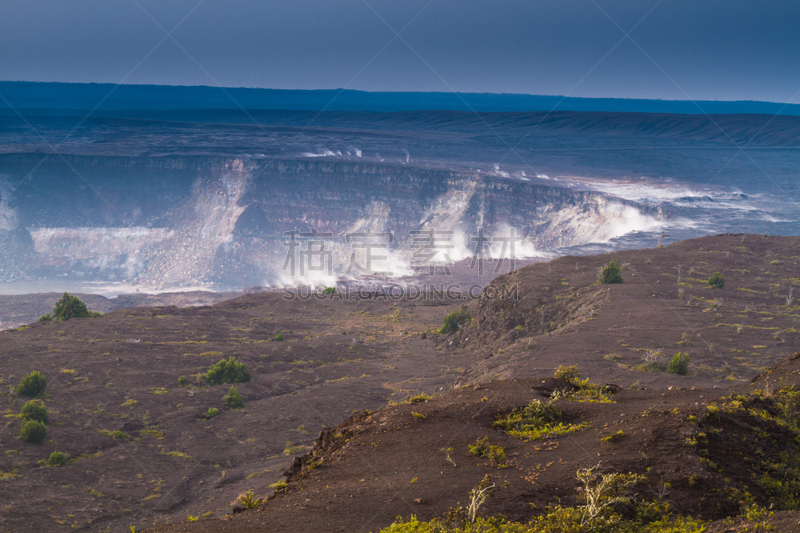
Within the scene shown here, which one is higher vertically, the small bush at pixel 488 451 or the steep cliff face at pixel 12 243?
the steep cliff face at pixel 12 243

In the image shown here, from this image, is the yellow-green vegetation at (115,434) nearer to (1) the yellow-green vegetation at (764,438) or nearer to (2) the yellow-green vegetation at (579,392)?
(2) the yellow-green vegetation at (579,392)

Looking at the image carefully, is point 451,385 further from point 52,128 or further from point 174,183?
point 52,128

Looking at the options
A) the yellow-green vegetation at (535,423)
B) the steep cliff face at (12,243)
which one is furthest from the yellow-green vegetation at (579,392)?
the steep cliff face at (12,243)

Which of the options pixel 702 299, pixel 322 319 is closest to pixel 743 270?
pixel 702 299

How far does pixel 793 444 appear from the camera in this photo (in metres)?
8.23

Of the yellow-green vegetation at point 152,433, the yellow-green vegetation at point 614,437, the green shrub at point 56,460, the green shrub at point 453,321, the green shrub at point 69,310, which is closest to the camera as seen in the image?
the yellow-green vegetation at point 614,437

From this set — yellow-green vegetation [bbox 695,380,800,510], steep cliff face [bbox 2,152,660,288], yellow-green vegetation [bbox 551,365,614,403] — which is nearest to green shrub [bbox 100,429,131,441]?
yellow-green vegetation [bbox 551,365,614,403]

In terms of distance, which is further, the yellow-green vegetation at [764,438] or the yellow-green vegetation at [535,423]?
the yellow-green vegetation at [535,423]

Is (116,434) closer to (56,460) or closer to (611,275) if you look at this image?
(56,460)

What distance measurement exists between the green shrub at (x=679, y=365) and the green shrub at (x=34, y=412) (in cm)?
1983

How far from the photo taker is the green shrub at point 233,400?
22797 millimetres

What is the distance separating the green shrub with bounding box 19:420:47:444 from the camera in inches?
675

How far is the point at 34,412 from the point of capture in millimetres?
18297

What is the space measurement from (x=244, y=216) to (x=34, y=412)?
67.1 m
